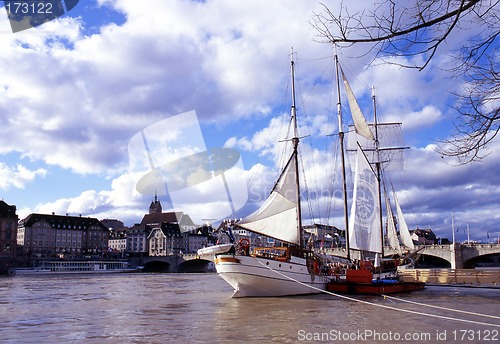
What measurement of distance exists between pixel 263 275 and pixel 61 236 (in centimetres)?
14391

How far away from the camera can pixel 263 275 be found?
35.4m

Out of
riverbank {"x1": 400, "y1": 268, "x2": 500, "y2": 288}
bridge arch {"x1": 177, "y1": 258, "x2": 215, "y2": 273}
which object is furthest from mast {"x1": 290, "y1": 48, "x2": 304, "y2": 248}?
bridge arch {"x1": 177, "y1": 258, "x2": 215, "y2": 273}

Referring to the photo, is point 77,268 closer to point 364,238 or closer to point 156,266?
point 156,266

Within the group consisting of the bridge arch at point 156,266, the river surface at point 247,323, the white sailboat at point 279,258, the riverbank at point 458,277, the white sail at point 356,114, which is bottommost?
the bridge arch at point 156,266

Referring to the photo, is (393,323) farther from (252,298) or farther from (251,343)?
(252,298)

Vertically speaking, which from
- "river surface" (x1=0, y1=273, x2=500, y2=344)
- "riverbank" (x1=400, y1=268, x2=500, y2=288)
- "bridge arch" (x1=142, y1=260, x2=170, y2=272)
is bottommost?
"bridge arch" (x1=142, y1=260, x2=170, y2=272)

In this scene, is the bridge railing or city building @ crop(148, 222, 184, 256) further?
city building @ crop(148, 222, 184, 256)

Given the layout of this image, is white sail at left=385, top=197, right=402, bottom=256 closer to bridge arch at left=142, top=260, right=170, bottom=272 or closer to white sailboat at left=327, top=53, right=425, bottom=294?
white sailboat at left=327, top=53, right=425, bottom=294

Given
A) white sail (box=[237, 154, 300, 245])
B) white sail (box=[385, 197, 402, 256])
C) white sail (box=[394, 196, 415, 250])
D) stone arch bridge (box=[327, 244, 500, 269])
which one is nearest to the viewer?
white sail (box=[237, 154, 300, 245])

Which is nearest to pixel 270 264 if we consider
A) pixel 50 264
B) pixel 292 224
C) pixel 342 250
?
pixel 292 224

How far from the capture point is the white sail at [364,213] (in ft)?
151

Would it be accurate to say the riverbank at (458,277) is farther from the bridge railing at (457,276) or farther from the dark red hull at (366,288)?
the dark red hull at (366,288)

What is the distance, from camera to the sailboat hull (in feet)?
115

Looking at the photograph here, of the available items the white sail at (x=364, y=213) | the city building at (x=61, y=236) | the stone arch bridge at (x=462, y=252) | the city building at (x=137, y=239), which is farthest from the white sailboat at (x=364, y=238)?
the city building at (x=137, y=239)
